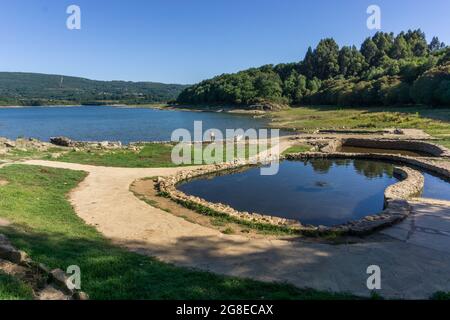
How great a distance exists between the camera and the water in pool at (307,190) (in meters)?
18.5

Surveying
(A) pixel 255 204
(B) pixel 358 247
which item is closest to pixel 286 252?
(B) pixel 358 247

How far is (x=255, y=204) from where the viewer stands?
64.6 feet

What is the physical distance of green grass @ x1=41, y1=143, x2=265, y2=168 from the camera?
93.1ft

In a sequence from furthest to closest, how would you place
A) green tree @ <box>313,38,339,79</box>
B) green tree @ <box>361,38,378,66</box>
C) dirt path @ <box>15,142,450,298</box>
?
1. green tree @ <box>313,38,339,79</box>
2. green tree @ <box>361,38,378,66</box>
3. dirt path @ <box>15,142,450,298</box>

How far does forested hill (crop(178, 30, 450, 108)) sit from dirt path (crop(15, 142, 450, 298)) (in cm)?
7755

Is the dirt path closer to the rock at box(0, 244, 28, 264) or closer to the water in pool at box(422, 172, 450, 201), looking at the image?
the rock at box(0, 244, 28, 264)

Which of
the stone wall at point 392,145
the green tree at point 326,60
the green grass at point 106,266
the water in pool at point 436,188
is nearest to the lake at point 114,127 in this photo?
the stone wall at point 392,145

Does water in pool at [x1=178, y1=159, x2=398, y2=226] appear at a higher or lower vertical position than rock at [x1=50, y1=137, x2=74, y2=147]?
lower

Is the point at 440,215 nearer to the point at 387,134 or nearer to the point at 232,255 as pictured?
the point at 232,255

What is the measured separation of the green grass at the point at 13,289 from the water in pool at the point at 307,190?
12079 mm

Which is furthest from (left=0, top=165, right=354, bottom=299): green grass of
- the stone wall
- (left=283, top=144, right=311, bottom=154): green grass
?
the stone wall

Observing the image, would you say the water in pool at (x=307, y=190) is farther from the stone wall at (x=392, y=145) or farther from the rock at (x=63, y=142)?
the rock at (x=63, y=142)

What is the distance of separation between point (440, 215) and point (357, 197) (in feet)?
17.8

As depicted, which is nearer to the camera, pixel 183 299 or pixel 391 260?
pixel 183 299
